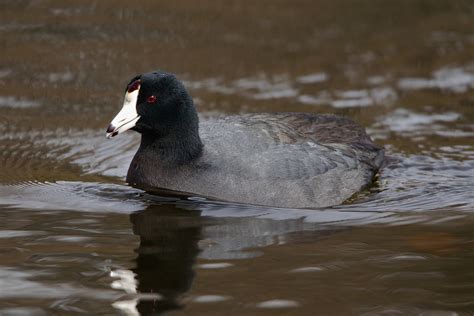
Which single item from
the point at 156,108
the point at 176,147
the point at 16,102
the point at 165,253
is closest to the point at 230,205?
the point at 176,147

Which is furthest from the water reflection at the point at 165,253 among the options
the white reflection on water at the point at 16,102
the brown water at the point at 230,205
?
the white reflection on water at the point at 16,102

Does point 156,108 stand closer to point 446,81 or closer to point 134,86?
point 134,86

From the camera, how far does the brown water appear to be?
4.67m

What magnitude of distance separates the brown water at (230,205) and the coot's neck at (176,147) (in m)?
0.31

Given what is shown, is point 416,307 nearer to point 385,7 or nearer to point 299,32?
point 299,32

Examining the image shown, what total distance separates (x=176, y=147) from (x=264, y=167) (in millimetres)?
624

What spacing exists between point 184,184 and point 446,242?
187 cm

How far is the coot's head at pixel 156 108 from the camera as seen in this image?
21.5ft

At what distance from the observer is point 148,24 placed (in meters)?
11.2

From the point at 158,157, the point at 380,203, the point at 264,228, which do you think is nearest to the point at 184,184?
the point at 158,157

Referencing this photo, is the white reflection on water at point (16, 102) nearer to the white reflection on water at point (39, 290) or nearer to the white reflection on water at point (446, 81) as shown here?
the white reflection on water at point (446, 81)

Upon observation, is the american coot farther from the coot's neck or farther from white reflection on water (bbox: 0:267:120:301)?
white reflection on water (bbox: 0:267:120:301)

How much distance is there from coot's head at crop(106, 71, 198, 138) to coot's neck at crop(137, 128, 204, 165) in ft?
0.06

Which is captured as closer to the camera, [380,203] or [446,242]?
[446,242]
